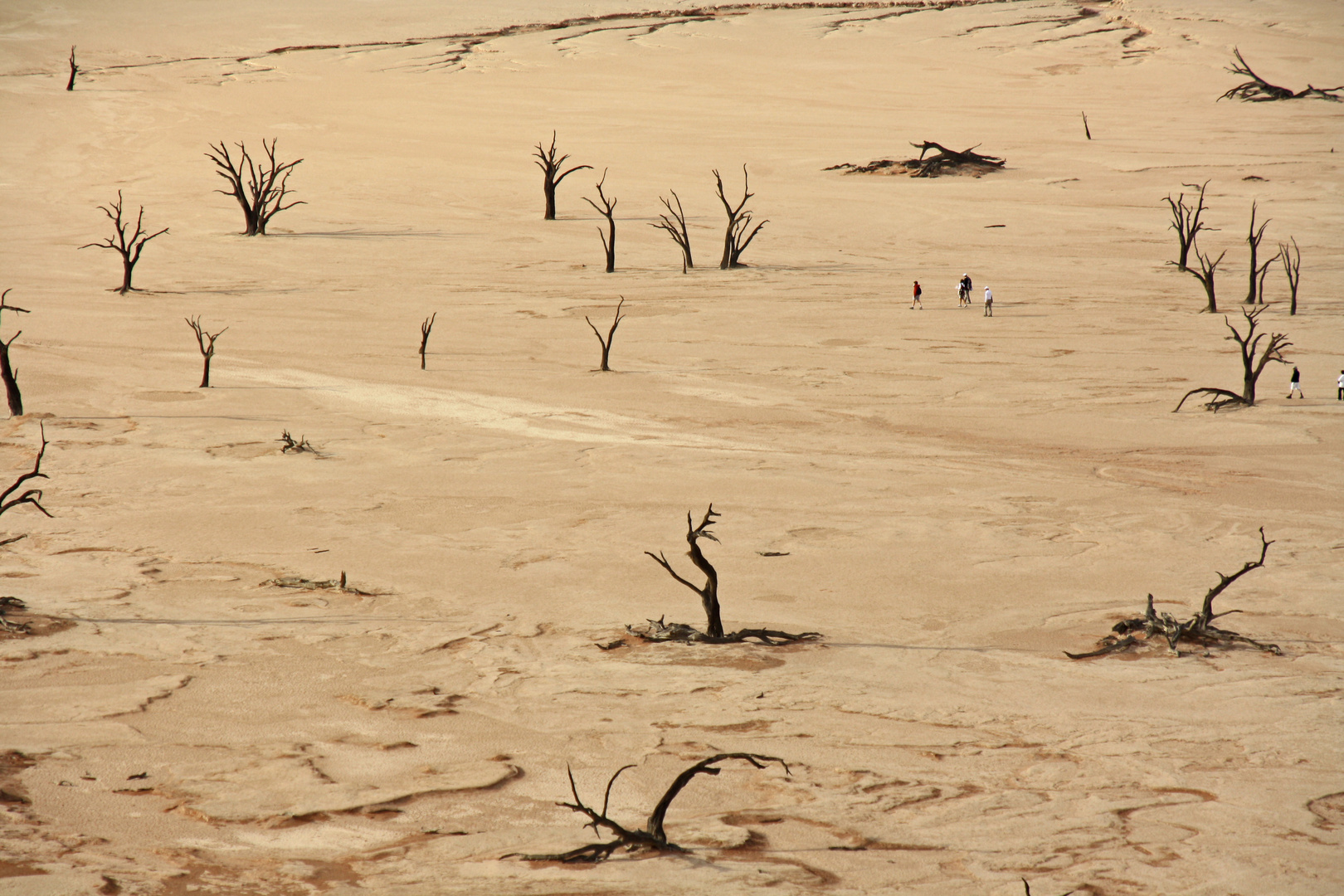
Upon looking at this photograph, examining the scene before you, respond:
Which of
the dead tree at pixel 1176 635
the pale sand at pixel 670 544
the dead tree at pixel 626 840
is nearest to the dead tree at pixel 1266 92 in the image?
the pale sand at pixel 670 544

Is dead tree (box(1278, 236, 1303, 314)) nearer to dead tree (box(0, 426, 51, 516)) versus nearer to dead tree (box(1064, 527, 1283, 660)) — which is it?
dead tree (box(1064, 527, 1283, 660))

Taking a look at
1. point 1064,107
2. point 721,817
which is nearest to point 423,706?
point 721,817

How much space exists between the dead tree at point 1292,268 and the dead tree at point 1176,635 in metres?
10.7

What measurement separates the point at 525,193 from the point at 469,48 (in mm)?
23290

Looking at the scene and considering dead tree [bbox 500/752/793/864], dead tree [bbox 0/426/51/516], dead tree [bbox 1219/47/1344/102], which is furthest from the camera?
dead tree [bbox 1219/47/1344/102]

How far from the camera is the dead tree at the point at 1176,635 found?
6359 millimetres

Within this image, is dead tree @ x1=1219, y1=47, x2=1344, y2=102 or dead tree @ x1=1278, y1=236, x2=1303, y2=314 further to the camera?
dead tree @ x1=1219, y1=47, x2=1344, y2=102

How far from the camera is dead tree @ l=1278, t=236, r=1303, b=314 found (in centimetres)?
1614

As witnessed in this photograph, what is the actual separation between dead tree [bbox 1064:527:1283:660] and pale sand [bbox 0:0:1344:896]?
5.2 inches

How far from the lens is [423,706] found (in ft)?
18.2

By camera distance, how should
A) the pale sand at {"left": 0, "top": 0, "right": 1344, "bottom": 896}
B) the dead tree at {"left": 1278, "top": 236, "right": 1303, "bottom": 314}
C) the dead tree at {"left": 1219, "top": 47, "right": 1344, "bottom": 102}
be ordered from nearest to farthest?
the pale sand at {"left": 0, "top": 0, "right": 1344, "bottom": 896} < the dead tree at {"left": 1278, "top": 236, "right": 1303, "bottom": 314} < the dead tree at {"left": 1219, "top": 47, "right": 1344, "bottom": 102}

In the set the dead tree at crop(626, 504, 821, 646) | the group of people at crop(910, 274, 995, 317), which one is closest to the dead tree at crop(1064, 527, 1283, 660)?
the dead tree at crop(626, 504, 821, 646)

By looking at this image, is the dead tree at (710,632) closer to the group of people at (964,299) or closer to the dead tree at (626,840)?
the dead tree at (626,840)

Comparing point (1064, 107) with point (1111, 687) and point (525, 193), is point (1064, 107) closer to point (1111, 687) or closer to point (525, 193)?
point (525, 193)
